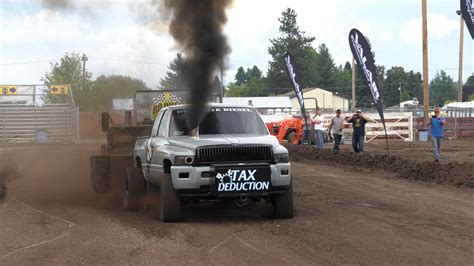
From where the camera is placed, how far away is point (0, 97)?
44.0 metres

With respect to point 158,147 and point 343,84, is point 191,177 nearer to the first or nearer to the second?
point 158,147

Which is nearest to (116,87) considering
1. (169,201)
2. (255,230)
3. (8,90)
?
(169,201)

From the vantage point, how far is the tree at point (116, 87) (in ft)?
65.9

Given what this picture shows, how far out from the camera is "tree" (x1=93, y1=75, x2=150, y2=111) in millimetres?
20078

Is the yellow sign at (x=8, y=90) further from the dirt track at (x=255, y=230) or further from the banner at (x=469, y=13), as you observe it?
the banner at (x=469, y=13)

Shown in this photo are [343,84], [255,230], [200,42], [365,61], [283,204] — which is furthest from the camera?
[343,84]

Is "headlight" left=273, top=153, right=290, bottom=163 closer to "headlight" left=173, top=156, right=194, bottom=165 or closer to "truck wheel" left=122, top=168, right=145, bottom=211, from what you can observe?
"headlight" left=173, top=156, right=194, bottom=165

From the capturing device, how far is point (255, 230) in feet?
27.0

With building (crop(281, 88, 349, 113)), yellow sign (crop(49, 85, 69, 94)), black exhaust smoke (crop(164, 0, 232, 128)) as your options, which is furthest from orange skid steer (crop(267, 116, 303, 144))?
building (crop(281, 88, 349, 113))

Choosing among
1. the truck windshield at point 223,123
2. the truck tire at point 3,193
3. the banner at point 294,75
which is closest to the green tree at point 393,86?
the banner at point 294,75

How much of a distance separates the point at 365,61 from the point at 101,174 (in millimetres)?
10464

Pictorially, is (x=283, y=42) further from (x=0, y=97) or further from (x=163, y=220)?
(x=163, y=220)

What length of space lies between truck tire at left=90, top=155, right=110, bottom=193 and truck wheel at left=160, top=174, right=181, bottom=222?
3.92 meters

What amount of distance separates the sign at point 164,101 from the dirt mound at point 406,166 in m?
6.23
